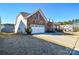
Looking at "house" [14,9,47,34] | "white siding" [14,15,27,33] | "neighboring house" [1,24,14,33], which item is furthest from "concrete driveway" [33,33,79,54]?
"neighboring house" [1,24,14,33]

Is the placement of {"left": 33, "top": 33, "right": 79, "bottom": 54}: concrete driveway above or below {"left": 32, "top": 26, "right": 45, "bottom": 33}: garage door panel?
below

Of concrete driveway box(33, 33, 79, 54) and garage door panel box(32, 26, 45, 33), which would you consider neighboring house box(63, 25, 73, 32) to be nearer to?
concrete driveway box(33, 33, 79, 54)

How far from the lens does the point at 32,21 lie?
17.9 feet

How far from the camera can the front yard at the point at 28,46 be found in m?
5.12

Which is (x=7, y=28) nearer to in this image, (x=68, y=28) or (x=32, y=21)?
(x=32, y=21)

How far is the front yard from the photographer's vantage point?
201 inches

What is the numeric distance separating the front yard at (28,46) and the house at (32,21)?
0.22 m

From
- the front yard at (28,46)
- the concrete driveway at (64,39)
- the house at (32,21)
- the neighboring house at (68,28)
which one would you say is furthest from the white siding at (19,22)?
the neighboring house at (68,28)

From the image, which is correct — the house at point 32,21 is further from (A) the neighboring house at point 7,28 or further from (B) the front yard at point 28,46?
(B) the front yard at point 28,46

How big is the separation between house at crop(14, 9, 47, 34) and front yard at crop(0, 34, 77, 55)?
22 centimetres

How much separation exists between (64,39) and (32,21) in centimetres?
89

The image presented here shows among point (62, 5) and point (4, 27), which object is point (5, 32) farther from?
point (62, 5)

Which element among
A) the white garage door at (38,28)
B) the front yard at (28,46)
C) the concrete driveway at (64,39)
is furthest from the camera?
the white garage door at (38,28)

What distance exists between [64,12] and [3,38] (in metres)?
1.56
